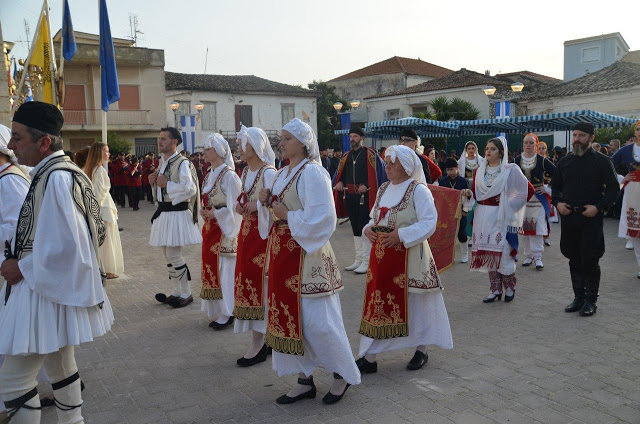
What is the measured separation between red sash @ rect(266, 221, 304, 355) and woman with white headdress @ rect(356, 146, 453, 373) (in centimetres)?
90

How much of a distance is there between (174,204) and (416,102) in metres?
36.7

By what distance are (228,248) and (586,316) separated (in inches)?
158

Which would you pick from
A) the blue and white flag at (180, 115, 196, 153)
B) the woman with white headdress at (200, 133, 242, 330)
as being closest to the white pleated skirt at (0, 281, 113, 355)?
the woman with white headdress at (200, 133, 242, 330)

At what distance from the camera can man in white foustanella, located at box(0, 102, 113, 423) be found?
9.96 feet

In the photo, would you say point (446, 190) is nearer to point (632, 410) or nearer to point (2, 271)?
point (632, 410)

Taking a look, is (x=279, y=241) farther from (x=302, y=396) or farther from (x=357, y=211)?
(x=357, y=211)

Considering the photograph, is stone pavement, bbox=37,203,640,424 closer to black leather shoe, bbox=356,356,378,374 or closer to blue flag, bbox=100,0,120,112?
black leather shoe, bbox=356,356,378,374

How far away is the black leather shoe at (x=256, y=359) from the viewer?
5.09 meters

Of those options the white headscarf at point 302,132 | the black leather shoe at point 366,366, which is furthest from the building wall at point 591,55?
the white headscarf at point 302,132

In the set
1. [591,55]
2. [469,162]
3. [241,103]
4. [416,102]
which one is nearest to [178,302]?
[469,162]

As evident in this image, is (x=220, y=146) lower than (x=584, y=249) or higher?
higher

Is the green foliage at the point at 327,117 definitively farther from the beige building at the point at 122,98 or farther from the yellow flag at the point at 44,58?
the yellow flag at the point at 44,58

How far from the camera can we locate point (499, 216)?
22.6 feet

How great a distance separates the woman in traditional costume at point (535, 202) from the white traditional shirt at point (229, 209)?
4.66 meters
